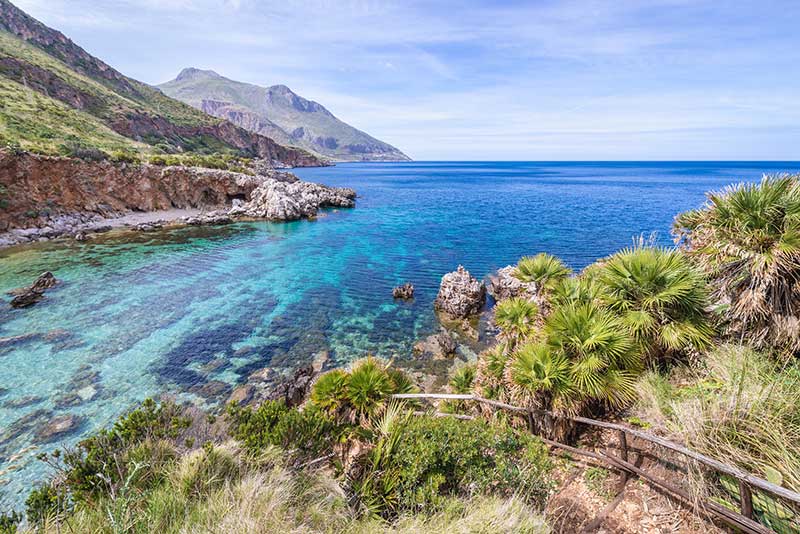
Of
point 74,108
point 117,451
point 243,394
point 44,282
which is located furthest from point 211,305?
point 74,108

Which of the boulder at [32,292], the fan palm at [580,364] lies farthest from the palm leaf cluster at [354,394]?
the boulder at [32,292]

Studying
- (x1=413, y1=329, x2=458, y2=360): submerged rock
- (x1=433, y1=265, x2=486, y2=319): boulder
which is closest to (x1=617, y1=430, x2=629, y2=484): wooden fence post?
(x1=413, y1=329, x2=458, y2=360): submerged rock

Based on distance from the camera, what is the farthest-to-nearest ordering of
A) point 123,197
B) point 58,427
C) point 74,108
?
point 74,108
point 123,197
point 58,427

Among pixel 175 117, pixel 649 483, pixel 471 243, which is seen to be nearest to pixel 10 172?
pixel 471 243

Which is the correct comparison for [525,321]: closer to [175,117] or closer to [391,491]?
[391,491]

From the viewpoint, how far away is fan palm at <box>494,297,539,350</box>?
8.65 m

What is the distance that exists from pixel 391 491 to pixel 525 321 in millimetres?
5458

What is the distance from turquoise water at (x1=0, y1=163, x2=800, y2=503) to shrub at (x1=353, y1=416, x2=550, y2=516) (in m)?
4.15

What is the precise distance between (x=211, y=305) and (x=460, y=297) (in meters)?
14.4

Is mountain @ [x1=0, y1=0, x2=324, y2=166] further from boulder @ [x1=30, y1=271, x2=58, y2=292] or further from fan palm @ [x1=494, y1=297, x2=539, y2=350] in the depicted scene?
fan palm @ [x1=494, y1=297, x2=539, y2=350]

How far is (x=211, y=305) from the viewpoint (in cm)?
1895

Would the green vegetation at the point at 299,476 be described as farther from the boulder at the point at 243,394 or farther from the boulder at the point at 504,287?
the boulder at the point at 504,287

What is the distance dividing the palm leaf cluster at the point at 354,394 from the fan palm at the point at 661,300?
5324 mm

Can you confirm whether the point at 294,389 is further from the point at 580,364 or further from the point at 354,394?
the point at 580,364
